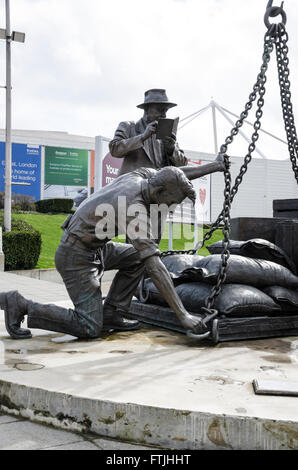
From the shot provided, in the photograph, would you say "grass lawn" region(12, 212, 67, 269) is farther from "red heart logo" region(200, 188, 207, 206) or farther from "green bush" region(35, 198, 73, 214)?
"red heart logo" region(200, 188, 207, 206)

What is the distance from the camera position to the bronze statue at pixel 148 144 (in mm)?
5223

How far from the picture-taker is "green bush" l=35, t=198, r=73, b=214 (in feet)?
89.4

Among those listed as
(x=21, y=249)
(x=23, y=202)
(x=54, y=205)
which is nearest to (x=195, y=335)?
(x=21, y=249)

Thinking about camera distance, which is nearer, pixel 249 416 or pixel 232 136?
pixel 249 416

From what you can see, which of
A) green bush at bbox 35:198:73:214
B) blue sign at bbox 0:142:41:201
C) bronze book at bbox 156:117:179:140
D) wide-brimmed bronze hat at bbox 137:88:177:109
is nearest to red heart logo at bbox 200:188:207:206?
wide-brimmed bronze hat at bbox 137:88:177:109

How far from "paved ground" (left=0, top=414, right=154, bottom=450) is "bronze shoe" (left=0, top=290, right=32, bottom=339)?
1299 millimetres

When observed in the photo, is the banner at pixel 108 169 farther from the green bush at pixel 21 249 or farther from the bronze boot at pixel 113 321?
the bronze boot at pixel 113 321

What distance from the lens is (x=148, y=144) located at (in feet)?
17.7

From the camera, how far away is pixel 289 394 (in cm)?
263

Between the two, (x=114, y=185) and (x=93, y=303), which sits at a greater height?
(x=114, y=185)

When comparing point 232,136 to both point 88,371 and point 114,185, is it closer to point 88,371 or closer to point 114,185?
point 114,185

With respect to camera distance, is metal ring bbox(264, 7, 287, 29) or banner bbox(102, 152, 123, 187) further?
banner bbox(102, 152, 123, 187)

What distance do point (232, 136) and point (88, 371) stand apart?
7.75 ft
